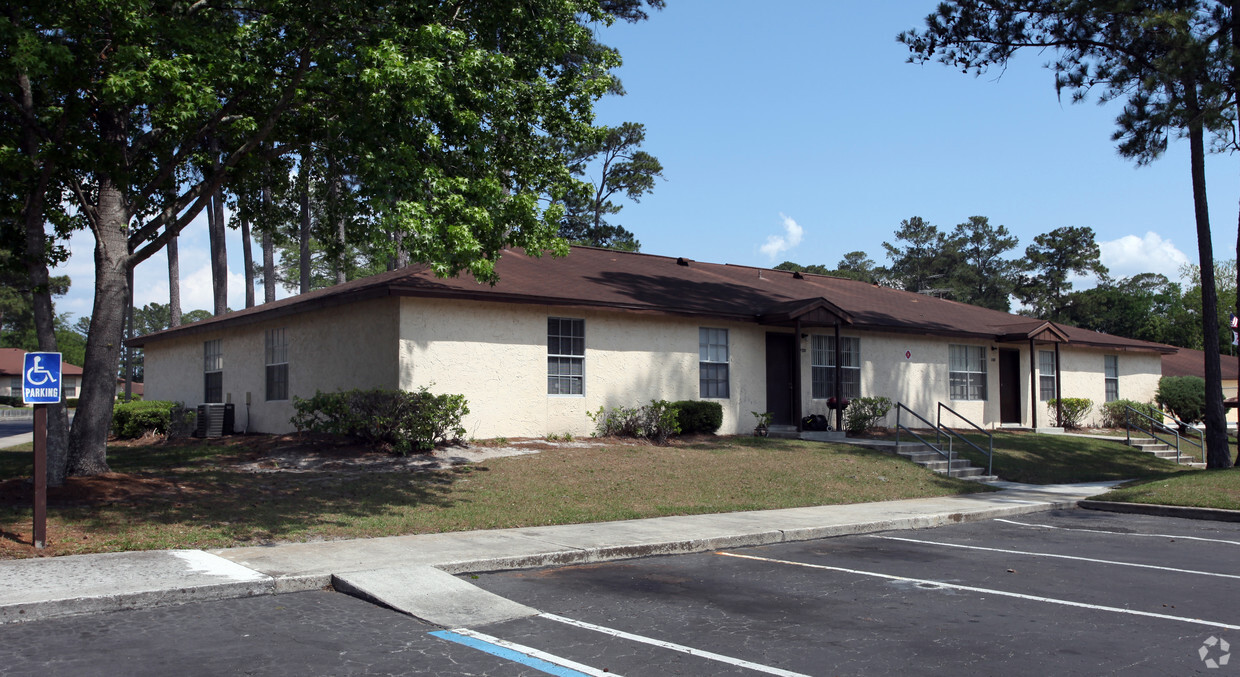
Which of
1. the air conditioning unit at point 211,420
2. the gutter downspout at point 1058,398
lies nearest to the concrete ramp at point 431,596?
the air conditioning unit at point 211,420

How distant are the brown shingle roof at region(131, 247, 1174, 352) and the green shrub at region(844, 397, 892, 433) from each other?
5.94 feet

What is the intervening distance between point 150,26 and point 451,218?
4.21 metres

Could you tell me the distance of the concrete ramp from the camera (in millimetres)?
6984

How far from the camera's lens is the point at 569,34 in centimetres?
1320

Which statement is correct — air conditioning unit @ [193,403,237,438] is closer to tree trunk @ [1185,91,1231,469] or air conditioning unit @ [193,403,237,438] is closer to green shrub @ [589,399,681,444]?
green shrub @ [589,399,681,444]

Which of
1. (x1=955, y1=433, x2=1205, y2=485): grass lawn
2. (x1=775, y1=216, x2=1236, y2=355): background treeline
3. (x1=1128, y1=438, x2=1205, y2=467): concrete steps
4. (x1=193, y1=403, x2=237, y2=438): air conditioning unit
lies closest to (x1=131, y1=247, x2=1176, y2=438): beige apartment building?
(x1=193, y1=403, x2=237, y2=438): air conditioning unit

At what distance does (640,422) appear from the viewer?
1867 cm

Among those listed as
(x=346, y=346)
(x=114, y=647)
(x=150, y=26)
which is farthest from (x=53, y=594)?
(x=346, y=346)

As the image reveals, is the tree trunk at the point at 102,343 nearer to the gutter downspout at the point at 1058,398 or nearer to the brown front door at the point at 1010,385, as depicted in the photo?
the brown front door at the point at 1010,385

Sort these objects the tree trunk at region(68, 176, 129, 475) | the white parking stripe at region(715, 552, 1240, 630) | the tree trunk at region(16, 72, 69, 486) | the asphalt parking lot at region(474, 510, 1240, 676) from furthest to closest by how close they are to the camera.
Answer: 1. the tree trunk at region(68, 176, 129, 475)
2. the tree trunk at region(16, 72, 69, 486)
3. the white parking stripe at region(715, 552, 1240, 630)
4. the asphalt parking lot at region(474, 510, 1240, 676)

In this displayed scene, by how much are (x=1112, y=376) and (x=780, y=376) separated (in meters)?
14.2

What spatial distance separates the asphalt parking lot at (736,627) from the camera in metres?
5.67

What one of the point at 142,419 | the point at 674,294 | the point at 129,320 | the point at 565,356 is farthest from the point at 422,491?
the point at 129,320

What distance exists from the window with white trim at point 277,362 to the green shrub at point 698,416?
847cm
